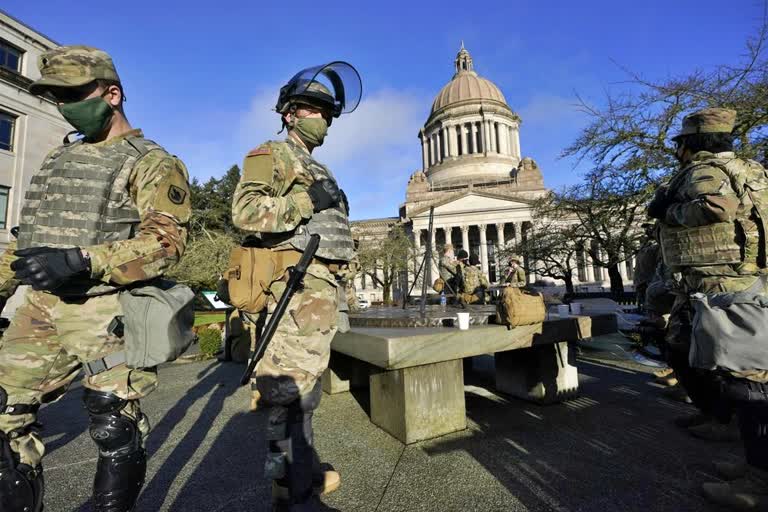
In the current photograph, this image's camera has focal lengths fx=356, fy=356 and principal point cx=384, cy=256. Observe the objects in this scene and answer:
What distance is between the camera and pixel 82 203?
172 cm

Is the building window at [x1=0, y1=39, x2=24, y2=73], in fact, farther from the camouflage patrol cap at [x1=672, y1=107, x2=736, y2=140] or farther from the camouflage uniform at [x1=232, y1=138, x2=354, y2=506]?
the camouflage patrol cap at [x1=672, y1=107, x2=736, y2=140]

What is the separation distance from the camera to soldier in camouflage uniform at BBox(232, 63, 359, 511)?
6.43 feet

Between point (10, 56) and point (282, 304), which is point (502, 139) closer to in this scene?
point (10, 56)

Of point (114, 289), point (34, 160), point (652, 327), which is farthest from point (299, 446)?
point (34, 160)

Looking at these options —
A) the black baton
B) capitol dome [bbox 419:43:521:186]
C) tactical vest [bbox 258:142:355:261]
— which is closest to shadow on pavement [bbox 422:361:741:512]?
the black baton

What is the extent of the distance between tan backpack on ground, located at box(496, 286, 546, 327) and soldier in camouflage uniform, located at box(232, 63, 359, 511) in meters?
1.72

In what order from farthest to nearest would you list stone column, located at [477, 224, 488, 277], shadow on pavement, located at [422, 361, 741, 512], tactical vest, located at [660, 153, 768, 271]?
stone column, located at [477, 224, 488, 277]
tactical vest, located at [660, 153, 768, 271]
shadow on pavement, located at [422, 361, 741, 512]

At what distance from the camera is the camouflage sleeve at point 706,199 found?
2.36 m

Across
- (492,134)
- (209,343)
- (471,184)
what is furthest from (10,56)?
(492,134)

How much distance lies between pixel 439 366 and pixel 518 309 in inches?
36.0

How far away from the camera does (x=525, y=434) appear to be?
3.10 m

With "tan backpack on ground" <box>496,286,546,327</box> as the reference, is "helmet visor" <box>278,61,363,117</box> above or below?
above

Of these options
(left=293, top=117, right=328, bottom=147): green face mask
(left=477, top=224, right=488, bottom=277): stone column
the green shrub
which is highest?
(left=477, top=224, right=488, bottom=277): stone column

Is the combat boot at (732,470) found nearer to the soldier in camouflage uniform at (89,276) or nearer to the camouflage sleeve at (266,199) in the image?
the camouflage sleeve at (266,199)
